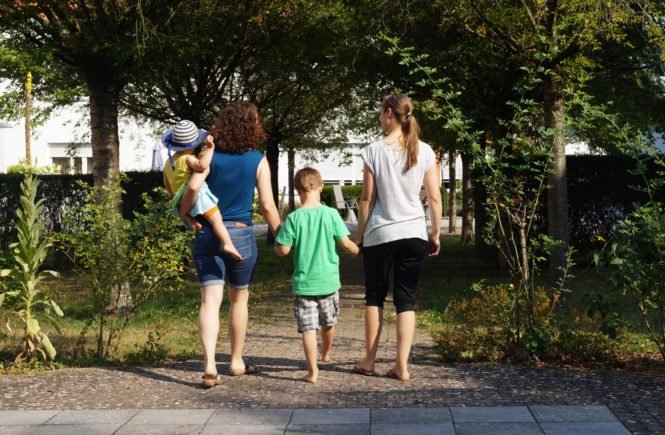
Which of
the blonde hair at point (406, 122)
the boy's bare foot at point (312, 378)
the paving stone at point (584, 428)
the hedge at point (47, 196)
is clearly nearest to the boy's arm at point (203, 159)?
the blonde hair at point (406, 122)

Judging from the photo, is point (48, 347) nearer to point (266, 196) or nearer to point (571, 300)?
point (266, 196)

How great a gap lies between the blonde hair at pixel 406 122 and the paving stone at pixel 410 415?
1747 mm

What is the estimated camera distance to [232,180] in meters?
6.93

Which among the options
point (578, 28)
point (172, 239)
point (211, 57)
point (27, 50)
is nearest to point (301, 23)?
point (211, 57)

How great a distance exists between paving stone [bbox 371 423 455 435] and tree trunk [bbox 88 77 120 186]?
28.3ft

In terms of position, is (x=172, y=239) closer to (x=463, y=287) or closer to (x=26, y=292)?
(x=26, y=292)

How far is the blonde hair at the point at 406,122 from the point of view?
688cm

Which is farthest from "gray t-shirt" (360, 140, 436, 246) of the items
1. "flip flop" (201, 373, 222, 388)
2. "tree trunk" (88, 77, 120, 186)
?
"tree trunk" (88, 77, 120, 186)

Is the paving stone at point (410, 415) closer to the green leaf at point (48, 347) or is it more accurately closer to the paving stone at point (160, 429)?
the paving stone at point (160, 429)

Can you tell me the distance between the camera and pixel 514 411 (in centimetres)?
574

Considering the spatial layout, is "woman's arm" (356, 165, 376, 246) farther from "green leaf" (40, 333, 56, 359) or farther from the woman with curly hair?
"green leaf" (40, 333, 56, 359)

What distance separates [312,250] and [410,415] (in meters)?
1.65

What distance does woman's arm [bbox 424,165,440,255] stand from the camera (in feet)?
22.6

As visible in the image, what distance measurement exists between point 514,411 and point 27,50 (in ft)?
28.6
